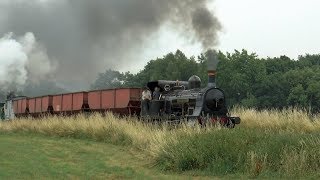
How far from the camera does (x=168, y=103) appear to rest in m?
21.4

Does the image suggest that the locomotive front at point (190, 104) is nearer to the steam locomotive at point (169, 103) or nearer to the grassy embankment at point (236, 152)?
the steam locomotive at point (169, 103)

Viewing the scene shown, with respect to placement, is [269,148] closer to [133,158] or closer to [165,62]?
[133,158]

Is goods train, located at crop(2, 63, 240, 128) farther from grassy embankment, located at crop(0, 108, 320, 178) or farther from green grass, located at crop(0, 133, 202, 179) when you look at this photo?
green grass, located at crop(0, 133, 202, 179)

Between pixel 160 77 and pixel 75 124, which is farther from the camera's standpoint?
pixel 160 77

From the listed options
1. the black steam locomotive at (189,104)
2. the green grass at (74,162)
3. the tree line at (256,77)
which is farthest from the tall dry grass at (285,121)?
the tree line at (256,77)

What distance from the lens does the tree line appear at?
244 ft

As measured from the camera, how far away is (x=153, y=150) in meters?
13.6

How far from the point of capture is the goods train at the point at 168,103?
1931 centimetres

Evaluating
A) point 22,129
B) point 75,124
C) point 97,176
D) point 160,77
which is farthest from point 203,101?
point 160,77

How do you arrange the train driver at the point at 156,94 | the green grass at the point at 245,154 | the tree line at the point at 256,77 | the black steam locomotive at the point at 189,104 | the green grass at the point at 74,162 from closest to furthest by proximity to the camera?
the green grass at the point at 245,154 < the green grass at the point at 74,162 < the black steam locomotive at the point at 189,104 < the train driver at the point at 156,94 < the tree line at the point at 256,77

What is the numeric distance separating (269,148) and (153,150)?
362 centimetres

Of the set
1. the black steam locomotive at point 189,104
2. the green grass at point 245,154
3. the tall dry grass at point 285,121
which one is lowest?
the green grass at point 245,154

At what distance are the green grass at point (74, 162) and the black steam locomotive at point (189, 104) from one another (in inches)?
137

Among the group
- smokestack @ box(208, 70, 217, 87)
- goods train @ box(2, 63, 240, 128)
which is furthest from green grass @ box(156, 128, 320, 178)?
smokestack @ box(208, 70, 217, 87)
